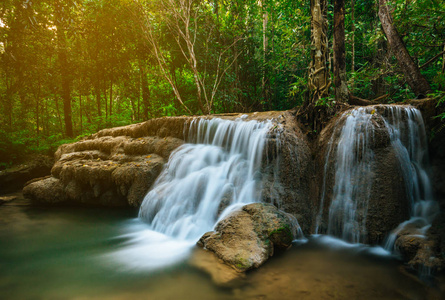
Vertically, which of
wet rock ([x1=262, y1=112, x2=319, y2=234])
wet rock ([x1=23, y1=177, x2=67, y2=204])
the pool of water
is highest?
wet rock ([x1=262, y1=112, x2=319, y2=234])

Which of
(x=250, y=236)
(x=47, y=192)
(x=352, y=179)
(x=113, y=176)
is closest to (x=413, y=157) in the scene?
(x=352, y=179)

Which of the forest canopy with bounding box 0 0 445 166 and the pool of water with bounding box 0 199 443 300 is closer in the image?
the pool of water with bounding box 0 199 443 300

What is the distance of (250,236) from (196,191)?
1882 millimetres

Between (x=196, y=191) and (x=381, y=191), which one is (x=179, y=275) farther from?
(x=381, y=191)

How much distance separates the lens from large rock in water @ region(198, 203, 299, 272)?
311cm

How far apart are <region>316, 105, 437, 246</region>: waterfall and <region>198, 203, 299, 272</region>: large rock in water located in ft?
3.22

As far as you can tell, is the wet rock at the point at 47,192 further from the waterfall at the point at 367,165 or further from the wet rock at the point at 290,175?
the waterfall at the point at 367,165

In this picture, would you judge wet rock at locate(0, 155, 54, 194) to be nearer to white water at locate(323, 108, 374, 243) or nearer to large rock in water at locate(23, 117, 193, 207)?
large rock in water at locate(23, 117, 193, 207)

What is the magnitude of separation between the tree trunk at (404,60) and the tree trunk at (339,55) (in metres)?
0.96

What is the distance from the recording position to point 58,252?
3.92 meters

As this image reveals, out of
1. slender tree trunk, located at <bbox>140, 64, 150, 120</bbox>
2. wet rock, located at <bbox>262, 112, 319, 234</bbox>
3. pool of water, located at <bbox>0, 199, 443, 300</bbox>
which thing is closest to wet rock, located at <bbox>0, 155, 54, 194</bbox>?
slender tree trunk, located at <bbox>140, 64, 150, 120</bbox>

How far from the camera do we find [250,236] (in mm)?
3365

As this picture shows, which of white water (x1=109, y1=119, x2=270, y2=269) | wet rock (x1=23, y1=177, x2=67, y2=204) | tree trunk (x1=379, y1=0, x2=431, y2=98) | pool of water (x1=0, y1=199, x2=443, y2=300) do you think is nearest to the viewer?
pool of water (x1=0, y1=199, x2=443, y2=300)

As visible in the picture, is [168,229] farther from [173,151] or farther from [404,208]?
[404,208]
